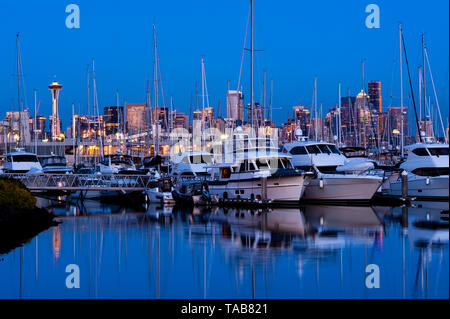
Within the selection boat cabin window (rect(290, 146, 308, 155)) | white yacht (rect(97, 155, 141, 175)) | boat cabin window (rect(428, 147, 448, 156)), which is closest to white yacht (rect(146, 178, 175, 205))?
white yacht (rect(97, 155, 141, 175))

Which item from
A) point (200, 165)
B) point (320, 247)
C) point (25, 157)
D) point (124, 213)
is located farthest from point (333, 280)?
point (25, 157)

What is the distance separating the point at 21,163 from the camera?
62781 millimetres

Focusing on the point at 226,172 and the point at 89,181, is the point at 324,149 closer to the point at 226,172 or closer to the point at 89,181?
the point at 226,172

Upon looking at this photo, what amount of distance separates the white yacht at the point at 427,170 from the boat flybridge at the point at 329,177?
8.57 ft

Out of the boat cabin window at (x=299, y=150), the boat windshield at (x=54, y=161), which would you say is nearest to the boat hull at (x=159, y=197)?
the boat cabin window at (x=299, y=150)

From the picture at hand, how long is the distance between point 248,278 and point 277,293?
2.19 m

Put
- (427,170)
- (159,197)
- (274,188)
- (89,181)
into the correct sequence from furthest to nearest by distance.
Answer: (89,181) → (159,197) → (427,170) → (274,188)

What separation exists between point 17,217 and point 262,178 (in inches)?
689

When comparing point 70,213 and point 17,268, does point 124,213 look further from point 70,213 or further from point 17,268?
point 17,268

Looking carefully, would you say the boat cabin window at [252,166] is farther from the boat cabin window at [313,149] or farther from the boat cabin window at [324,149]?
the boat cabin window at [324,149]

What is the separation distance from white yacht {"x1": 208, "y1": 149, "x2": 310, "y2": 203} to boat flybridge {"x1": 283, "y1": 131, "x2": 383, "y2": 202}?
9.47 feet

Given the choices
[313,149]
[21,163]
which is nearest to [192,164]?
[313,149]

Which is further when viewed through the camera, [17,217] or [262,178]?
[262,178]
